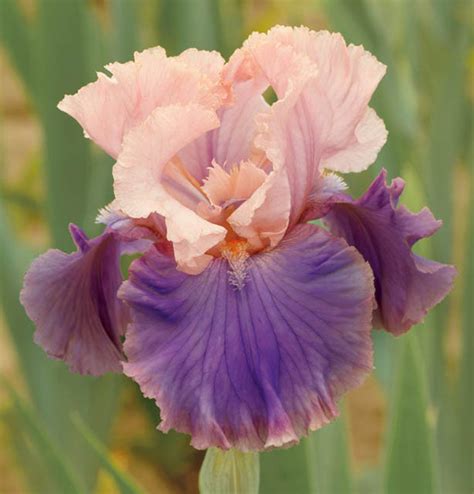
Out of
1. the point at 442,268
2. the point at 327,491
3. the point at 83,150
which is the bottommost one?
the point at 327,491

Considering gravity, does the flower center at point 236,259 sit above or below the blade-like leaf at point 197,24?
below

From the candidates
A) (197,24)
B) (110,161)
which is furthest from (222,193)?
(197,24)

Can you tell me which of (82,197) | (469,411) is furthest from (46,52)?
(469,411)

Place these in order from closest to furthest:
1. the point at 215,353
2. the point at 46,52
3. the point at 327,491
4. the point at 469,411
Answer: the point at 215,353
the point at 327,491
the point at 469,411
the point at 46,52

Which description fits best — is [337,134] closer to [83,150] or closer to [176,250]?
[176,250]

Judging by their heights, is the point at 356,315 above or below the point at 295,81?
below

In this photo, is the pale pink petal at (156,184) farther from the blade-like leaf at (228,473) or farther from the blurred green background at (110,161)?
the blurred green background at (110,161)

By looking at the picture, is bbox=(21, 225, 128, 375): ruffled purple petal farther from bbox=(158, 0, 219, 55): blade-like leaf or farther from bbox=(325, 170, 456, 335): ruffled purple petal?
bbox=(158, 0, 219, 55): blade-like leaf

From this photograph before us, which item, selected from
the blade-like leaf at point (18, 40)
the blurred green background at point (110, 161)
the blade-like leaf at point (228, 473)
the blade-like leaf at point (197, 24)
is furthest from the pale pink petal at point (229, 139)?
the blade-like leaf at point (18, 40)
